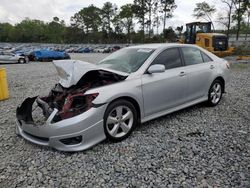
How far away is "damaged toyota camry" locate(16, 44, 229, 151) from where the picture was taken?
3.23m

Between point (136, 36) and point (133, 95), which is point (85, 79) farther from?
point (136, 36)

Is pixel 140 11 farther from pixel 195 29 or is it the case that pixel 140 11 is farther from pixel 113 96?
pixel 113 96

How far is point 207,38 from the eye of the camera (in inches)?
672

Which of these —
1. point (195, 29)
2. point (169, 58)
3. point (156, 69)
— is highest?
point (195, 29)

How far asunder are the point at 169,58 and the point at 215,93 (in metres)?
1.66

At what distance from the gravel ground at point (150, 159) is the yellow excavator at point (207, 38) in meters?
13.8

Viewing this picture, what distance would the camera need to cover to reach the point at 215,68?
5.20m

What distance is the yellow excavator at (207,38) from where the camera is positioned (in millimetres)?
16952

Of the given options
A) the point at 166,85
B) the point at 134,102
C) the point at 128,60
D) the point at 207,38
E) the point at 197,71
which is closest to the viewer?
the point at 134,102

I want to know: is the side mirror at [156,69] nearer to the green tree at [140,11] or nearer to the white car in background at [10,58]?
the white car in background at [10,58]

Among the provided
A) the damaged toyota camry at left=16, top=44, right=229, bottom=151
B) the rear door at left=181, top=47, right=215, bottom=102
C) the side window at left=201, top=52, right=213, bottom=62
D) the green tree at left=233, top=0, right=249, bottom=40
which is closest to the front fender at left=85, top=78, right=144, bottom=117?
the damaged toyota camry at left=16, top=44, right=229, bottom=151

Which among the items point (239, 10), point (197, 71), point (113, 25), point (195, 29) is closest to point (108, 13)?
point (113, 25)

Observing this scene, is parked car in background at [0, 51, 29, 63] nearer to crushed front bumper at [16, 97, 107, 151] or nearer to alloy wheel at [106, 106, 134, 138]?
crushed front bumper at [16, 97, 107, 151]

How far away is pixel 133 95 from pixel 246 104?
3263mm
